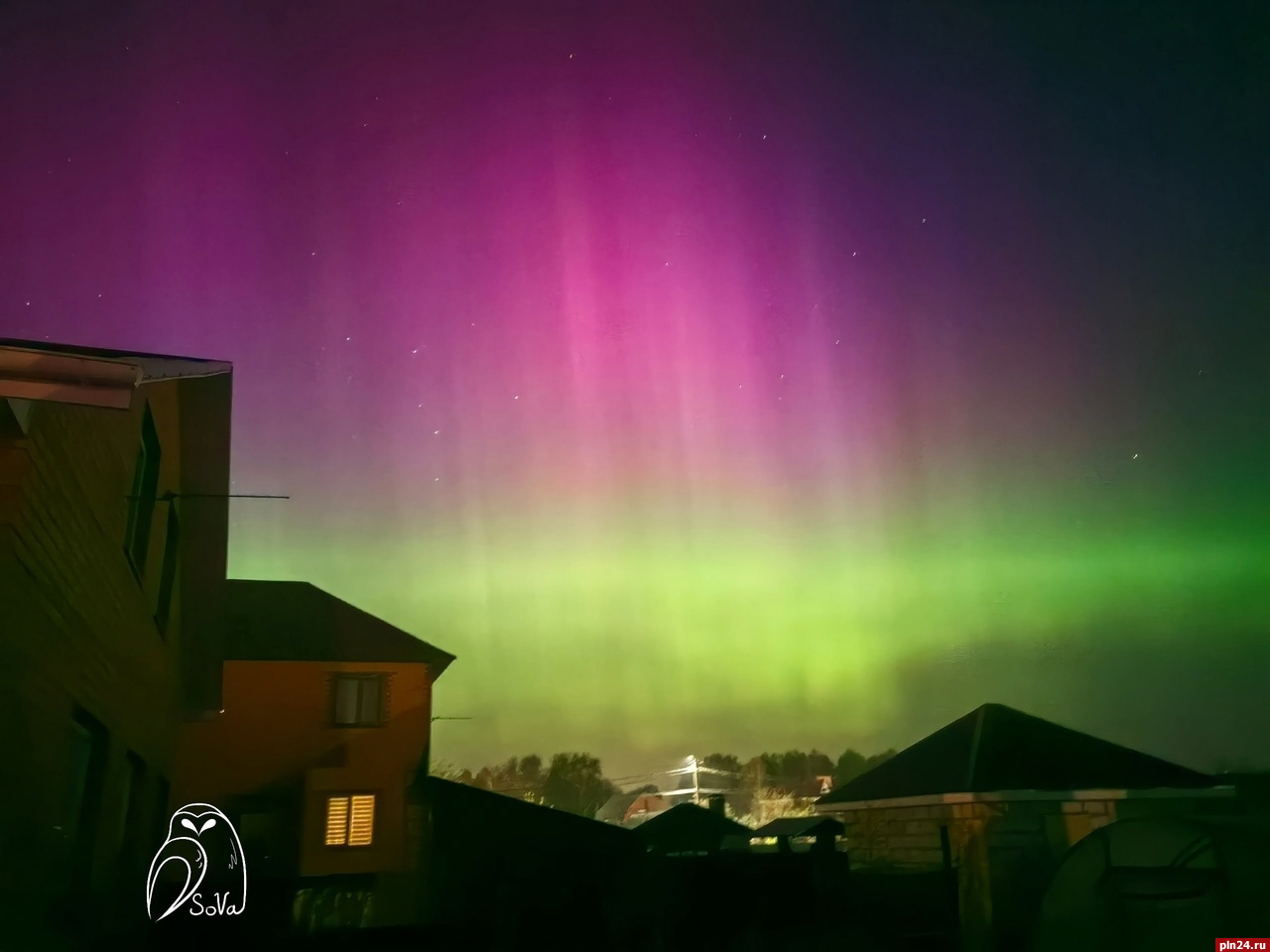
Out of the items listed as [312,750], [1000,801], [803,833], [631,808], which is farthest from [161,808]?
[1000,801]

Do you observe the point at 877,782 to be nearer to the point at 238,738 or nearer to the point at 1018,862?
the point at 1018,862

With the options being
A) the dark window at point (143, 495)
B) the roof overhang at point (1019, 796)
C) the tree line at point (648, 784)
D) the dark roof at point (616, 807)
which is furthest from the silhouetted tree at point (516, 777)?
the dark window at point (143, 495)

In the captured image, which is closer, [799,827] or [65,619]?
[65,619]

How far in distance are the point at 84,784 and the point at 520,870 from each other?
8.43ft

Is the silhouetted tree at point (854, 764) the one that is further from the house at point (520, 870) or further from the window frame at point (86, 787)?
the window frame at point (86, 787)

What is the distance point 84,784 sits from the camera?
3.90 m

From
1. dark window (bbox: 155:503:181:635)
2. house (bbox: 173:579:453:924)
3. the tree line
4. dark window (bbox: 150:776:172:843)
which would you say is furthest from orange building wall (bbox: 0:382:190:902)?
the tree line

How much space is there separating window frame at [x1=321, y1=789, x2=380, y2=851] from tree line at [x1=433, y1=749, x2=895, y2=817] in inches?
20.4

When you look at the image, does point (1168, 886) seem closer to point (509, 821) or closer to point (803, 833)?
point (803, 833)

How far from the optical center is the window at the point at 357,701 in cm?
562

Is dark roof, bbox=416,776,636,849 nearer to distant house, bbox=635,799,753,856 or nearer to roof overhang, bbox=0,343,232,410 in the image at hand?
distant house, bbox=635,799,753,856

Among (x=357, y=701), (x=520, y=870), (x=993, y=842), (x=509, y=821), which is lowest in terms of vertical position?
(x=520, y=870)

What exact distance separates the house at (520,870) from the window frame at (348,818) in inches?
11.6

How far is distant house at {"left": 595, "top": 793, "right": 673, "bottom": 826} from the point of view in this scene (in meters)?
5.79
